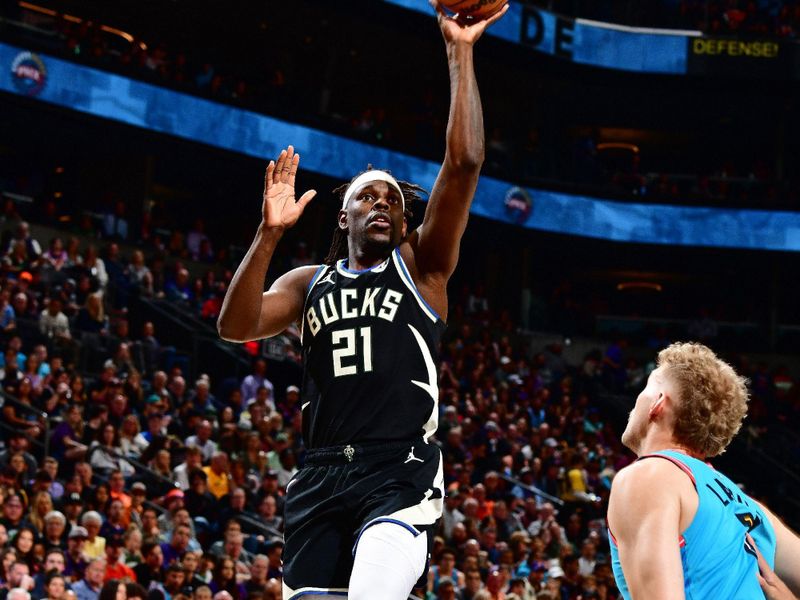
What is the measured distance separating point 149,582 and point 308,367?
635 centimetres

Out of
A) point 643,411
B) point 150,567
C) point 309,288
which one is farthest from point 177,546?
point 643,411

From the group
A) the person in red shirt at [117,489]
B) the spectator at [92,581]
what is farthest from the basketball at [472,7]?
the person in red shirt at [117,489]

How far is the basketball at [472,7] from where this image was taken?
485 cm

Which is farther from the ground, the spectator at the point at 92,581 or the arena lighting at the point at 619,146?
the arena lighting at the point at 619,146

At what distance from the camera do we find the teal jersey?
3.38 m

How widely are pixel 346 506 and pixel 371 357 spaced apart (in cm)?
56

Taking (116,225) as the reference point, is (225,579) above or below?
below

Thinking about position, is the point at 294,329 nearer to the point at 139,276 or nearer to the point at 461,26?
the point at 139,276

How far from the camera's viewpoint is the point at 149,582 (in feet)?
34.3

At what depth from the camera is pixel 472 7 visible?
15.9ft

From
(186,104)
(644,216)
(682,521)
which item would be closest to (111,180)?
(186,104)

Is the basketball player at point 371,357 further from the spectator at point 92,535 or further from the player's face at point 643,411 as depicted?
the spectator at point 92,535

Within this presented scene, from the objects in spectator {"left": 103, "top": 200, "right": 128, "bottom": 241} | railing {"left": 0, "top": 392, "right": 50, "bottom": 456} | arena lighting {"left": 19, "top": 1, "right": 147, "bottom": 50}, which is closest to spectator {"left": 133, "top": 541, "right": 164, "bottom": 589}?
railing {"left": 0, "top": 392, "right": 50, "bottom": 456}

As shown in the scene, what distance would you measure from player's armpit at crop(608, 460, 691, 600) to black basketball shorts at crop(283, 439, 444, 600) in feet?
3.67
